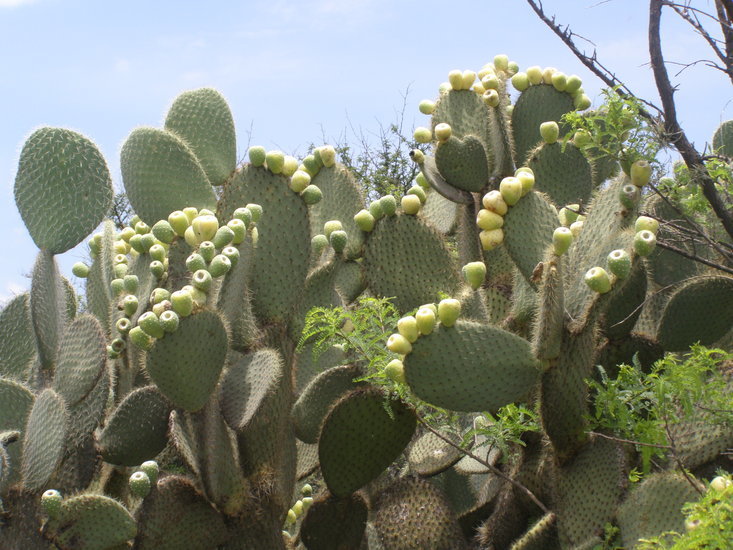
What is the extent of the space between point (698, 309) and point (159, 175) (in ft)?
5.81

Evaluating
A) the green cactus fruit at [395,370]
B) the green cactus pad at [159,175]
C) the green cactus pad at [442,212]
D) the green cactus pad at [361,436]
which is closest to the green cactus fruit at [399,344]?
the green cactus fruit at [395,370]

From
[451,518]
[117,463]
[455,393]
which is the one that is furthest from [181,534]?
[455,393]

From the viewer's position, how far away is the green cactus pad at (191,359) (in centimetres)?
254

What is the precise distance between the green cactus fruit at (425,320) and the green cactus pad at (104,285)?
1629mm

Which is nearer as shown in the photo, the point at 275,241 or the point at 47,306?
the point at 275,241

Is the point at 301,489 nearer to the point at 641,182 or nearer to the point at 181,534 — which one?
the point at 181,534

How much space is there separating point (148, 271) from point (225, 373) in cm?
50

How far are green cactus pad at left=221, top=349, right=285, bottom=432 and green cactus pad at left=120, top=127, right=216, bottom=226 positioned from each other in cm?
65

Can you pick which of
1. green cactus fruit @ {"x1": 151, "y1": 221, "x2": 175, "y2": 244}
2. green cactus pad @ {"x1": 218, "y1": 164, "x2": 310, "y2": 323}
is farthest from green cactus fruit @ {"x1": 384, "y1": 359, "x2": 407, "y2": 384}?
green cactus fruit @ {"x1": 151, "y1": 221, "x2": 175, "y2": 244}

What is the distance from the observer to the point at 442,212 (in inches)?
151

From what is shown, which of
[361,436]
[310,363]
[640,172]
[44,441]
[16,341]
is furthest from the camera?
[16,341]

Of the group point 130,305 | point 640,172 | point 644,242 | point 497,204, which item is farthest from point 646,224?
point 130,305

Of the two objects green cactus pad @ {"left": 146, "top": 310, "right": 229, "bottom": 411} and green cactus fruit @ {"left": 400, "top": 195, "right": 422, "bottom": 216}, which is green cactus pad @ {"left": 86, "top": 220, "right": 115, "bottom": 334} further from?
green cactus fruit @ {"left": 400, "top": 195, "right": 422, "bottom": 216}

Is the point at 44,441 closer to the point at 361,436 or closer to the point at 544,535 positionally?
the point at 361,436
